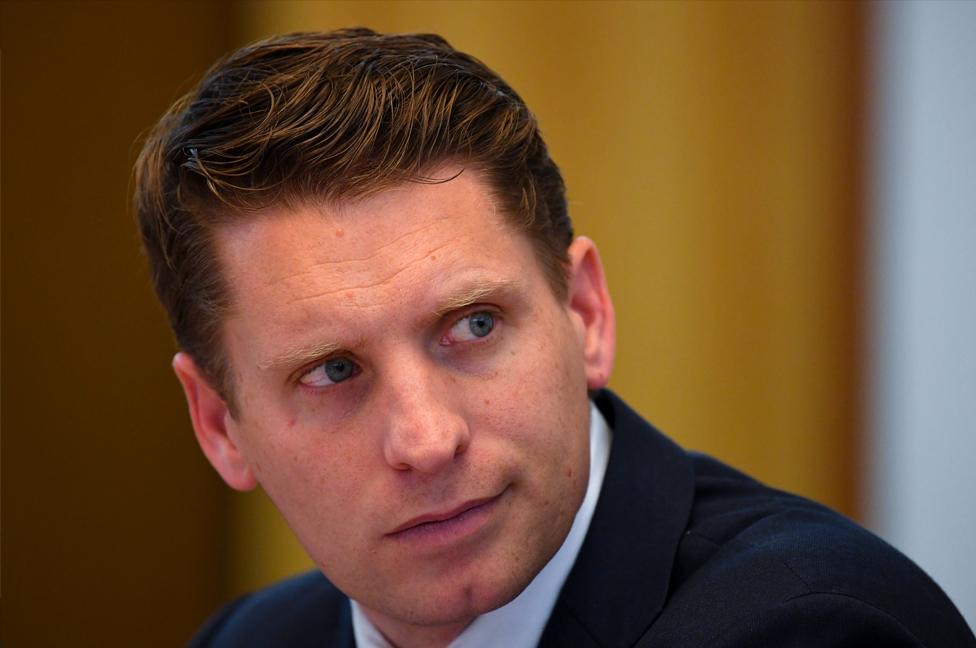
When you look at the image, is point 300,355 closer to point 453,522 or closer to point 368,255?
point 368,255

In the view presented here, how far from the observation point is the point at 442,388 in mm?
1449

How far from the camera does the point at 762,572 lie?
1421mm

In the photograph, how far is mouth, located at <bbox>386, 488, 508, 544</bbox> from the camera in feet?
4.78

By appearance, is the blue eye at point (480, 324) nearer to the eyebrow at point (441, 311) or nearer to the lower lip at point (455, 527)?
the eyebrow at point (441, 311)

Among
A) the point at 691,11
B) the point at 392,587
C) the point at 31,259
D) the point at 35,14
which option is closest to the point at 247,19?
the point at 35,14

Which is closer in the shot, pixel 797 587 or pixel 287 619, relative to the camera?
pixel 797 587

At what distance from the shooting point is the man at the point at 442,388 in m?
1.44

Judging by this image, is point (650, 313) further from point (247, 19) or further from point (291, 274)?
point (291, 274)

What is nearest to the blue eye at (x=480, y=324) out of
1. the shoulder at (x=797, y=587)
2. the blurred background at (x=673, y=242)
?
the shoulder at (x=797, y=587)

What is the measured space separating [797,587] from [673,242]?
5.78 feet

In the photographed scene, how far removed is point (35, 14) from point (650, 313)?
1956mm

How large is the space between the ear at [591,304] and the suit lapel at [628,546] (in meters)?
0.12

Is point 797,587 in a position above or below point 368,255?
below

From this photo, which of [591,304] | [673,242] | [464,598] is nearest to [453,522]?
[464,598]
